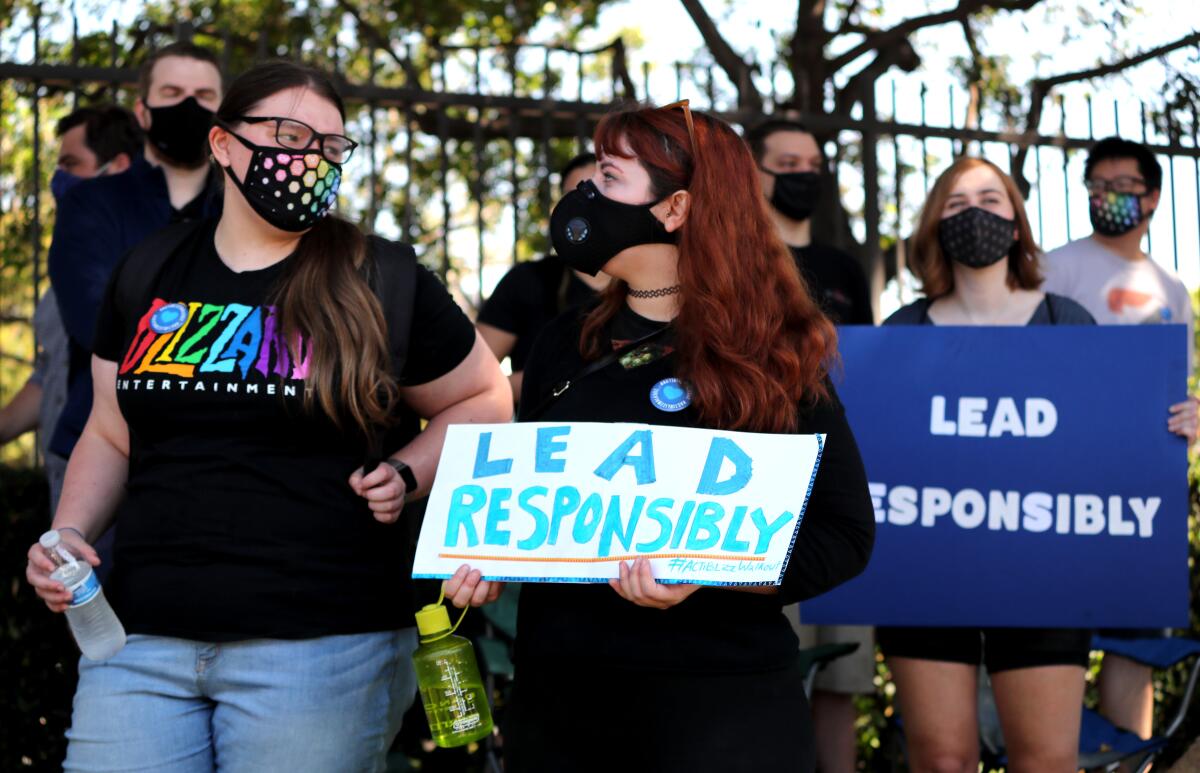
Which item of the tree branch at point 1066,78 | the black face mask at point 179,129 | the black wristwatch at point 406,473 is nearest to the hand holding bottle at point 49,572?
the black wristwatch at point 406,473

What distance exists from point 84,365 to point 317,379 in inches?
64.5

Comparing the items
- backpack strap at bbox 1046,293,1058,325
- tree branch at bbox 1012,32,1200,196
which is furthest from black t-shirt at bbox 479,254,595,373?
tree branch at bbox 1012,32,1200,196

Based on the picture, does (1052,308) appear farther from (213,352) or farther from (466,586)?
(213,352)

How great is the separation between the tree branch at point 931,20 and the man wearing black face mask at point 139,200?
5.38 m

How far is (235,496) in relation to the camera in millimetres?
2646

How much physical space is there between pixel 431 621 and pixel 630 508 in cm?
51

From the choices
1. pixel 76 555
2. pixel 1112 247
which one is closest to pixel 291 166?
pixel 76 555

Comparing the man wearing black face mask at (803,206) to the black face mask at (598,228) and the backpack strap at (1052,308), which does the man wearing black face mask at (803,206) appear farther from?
the black face mask at (598,228)

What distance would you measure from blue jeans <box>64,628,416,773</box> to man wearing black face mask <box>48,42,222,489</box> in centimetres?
137

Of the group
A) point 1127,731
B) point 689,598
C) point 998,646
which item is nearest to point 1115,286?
point 1127,731

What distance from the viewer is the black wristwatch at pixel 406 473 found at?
9.22ft

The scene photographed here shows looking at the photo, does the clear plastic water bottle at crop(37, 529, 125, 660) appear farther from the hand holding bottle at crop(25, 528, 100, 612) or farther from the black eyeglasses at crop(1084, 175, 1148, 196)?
the black eyeglasses at crop(1084, 175, 1148, 196)

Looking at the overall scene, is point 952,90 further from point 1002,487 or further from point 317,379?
point 317,379

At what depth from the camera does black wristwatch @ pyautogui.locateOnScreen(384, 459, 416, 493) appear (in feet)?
9.22
